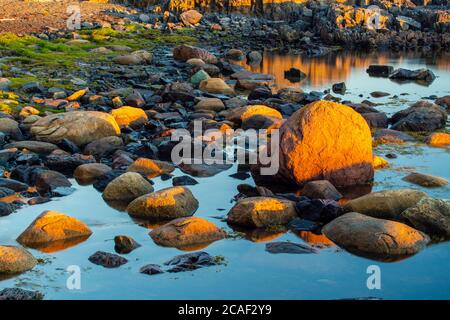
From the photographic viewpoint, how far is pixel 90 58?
2961 cm

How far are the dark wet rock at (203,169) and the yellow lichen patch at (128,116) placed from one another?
3.59 m

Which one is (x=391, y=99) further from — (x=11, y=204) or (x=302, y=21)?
(x=302, y=21)

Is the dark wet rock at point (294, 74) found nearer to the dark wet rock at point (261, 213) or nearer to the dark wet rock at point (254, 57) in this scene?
the dark wet rock at point (254, 57)

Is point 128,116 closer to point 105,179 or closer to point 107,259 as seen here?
point 105,179

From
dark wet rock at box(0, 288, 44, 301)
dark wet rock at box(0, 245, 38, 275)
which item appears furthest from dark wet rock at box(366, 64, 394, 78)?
dark wet rock at box(0, 288, 44, 301)

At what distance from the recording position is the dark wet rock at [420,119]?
1828 centimetres

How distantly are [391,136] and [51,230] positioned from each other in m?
9.75

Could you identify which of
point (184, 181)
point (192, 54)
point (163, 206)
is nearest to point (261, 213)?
point (163, 206)

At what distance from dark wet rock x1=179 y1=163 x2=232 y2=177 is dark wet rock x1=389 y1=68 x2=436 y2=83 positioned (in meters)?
17.1

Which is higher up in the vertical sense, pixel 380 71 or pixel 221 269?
pixel 221 269

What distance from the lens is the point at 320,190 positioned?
12.1 meters

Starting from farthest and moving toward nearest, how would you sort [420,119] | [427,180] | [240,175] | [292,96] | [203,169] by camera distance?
[292,96], [420,119], [203,169], [240,175], [427,180]

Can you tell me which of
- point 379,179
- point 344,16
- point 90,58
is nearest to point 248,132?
point 379,179

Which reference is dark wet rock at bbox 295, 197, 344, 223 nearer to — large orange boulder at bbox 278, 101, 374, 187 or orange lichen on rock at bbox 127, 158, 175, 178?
large orange boulder at bbox 278, 101, 374, 187
